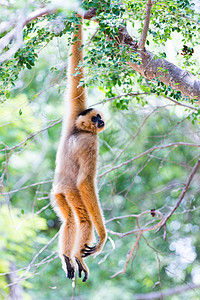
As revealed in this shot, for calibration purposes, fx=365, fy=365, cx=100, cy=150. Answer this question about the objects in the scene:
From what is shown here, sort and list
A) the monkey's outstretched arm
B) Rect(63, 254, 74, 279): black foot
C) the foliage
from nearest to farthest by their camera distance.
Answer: Rect(63, 254, 74, 279): black foot
the monkey's outstretched arm
the foliage

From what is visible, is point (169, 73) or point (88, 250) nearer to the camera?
point (88, 250)

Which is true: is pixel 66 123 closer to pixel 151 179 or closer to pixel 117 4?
pixel 117 4

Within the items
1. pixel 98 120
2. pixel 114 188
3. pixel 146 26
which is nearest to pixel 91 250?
pixel 98 120

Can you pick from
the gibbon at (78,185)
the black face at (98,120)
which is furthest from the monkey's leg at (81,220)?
the black face at (98,120)

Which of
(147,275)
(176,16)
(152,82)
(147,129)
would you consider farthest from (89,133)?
(147,275)

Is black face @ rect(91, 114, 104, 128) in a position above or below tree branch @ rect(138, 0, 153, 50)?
below

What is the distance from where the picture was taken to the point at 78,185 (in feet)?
7.95

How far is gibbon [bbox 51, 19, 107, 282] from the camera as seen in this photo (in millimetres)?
2398

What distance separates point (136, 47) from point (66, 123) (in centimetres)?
76

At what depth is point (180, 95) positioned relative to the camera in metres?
2.64

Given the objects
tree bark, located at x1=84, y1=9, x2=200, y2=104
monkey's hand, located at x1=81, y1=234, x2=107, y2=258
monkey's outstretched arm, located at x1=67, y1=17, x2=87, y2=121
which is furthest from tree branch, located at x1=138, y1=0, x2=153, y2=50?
monkey's hand, located at x1=81, y1=234, x2=107, y2=258

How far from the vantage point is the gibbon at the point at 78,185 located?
2.40 metres

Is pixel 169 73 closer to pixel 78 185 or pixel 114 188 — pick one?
pixel 78 185

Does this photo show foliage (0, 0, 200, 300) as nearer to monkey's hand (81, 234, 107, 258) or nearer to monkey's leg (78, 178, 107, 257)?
monkey's leg (78, 178, 107, 257)
